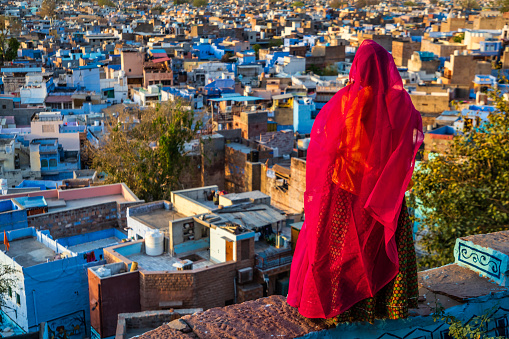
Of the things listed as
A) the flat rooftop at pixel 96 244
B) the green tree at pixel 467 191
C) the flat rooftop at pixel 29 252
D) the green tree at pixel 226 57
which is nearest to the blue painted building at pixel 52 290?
the flat rooftop at pixel 29 252

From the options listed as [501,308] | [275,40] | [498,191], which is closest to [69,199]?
[498,191]

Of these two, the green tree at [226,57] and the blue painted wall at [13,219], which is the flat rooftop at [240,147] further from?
the green tree at [226,57]

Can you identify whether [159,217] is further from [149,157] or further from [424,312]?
[424,312]

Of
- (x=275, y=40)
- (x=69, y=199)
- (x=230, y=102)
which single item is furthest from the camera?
(x=275, y=40)

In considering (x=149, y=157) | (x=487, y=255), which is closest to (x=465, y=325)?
(x=487, y=255)

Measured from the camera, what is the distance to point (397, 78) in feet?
8.94

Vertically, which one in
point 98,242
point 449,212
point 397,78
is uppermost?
point 397,78

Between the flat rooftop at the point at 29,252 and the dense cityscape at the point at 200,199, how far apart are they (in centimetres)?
3

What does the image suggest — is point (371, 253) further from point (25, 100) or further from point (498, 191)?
point (25, 100)

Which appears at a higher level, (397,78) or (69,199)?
(397,78)

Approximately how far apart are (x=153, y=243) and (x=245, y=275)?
5.08 ft

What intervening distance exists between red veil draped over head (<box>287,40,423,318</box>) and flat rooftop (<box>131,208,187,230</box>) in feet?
28.4

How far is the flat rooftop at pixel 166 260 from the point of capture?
32.0ft

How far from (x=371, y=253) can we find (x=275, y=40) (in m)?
42.9
